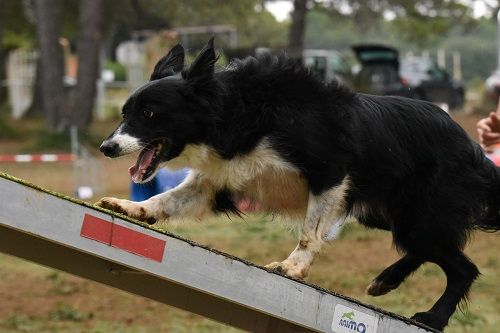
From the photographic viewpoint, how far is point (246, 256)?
1033cm

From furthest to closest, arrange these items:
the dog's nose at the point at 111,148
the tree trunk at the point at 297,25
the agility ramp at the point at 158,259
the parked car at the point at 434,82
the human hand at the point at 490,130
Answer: the parked car at the point at 434,82 < the tree trunk at the point at 297,25 < the human hand at the point at 490,130 < the dog's nose at the point at 111,148 < the agility ramp at the point at 158,259

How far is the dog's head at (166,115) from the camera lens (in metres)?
4.54

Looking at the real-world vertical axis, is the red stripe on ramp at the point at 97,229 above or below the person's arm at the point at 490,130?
above

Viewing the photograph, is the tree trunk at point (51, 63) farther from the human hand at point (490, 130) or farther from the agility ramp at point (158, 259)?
the agility ramp at point (158, 259)

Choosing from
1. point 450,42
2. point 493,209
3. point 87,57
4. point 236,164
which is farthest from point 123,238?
point 450,42

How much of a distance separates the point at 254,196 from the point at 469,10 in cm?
2837

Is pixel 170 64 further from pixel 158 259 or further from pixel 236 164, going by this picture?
pixel 158 259

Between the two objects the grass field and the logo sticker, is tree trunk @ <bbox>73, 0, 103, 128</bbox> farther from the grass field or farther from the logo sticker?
the logo sticker

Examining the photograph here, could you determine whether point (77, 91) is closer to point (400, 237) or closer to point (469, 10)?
point (469, 10)

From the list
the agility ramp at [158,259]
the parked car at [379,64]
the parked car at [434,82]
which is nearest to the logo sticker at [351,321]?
the agility ramp at [158,259]

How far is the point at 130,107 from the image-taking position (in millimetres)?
4559

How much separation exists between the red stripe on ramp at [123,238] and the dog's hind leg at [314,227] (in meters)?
0.81

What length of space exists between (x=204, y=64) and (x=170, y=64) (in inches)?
15.9

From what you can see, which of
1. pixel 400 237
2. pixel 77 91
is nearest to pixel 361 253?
pixel 400 237
